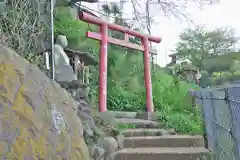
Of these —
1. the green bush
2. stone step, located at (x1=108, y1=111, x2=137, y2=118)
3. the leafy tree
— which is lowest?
stone step, located at (x1=108, y1=111, x2=137, y2=118)

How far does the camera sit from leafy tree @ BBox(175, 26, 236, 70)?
28.2 metres

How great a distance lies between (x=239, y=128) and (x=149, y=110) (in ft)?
19.2

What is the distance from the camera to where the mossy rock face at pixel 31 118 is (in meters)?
2.20

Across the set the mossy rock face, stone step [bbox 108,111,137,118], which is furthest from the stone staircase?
the mossy rock face

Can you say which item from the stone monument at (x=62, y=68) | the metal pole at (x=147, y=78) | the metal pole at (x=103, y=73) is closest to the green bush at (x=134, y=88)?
the metal pole at (x=147, y=78)

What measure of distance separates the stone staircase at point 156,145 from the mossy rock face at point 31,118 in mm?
1969

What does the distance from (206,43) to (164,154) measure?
25220 mm

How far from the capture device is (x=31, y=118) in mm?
2406

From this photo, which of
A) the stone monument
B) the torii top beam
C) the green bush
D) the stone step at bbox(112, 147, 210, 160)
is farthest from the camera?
the stone monument

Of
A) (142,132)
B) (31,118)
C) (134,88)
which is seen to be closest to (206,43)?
(134,88)

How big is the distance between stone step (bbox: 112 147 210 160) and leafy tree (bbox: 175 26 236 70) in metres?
23.5

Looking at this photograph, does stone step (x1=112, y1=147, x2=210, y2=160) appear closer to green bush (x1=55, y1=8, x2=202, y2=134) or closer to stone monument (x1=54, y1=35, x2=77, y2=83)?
green bush (x1=55, y1=8, x2=202, y2=134)

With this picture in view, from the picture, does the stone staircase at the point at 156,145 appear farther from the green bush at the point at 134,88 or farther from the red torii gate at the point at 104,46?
the red torii gate at the point at 104,46

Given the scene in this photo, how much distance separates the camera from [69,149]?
8.74 ft
